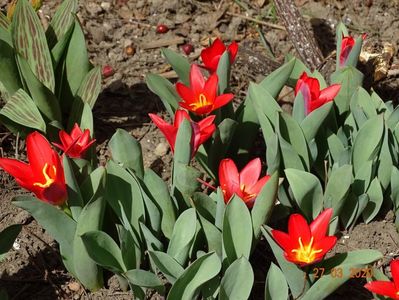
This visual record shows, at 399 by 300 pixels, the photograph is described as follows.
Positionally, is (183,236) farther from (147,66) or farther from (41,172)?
(147,66)

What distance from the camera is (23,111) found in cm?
261

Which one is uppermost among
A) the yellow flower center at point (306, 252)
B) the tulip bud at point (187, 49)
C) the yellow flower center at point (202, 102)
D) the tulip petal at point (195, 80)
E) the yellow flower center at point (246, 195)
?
the tulip petal at point (195, 80)

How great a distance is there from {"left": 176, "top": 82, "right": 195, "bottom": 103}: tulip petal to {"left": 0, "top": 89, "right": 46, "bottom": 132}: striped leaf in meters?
0.56

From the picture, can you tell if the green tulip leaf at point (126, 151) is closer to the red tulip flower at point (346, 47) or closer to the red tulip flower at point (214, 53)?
the red tulip flower at point (214, 53)

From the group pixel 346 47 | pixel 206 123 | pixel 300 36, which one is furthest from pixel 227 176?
pixel 300 36

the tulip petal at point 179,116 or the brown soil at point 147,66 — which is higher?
the tulip petal at point 179,116

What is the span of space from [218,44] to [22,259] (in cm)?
97

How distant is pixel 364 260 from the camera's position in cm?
203

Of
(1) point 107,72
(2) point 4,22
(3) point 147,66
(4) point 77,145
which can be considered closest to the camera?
(4) point 77,145

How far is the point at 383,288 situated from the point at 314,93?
2.34 ft

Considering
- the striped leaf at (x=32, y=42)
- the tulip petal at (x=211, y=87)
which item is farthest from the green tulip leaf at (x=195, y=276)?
the striped leaf at (x=32, y=42)

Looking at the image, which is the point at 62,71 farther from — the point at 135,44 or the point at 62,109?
the point at 135,44

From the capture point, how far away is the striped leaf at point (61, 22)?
109 inches

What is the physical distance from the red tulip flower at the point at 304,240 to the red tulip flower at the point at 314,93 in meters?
0.45
